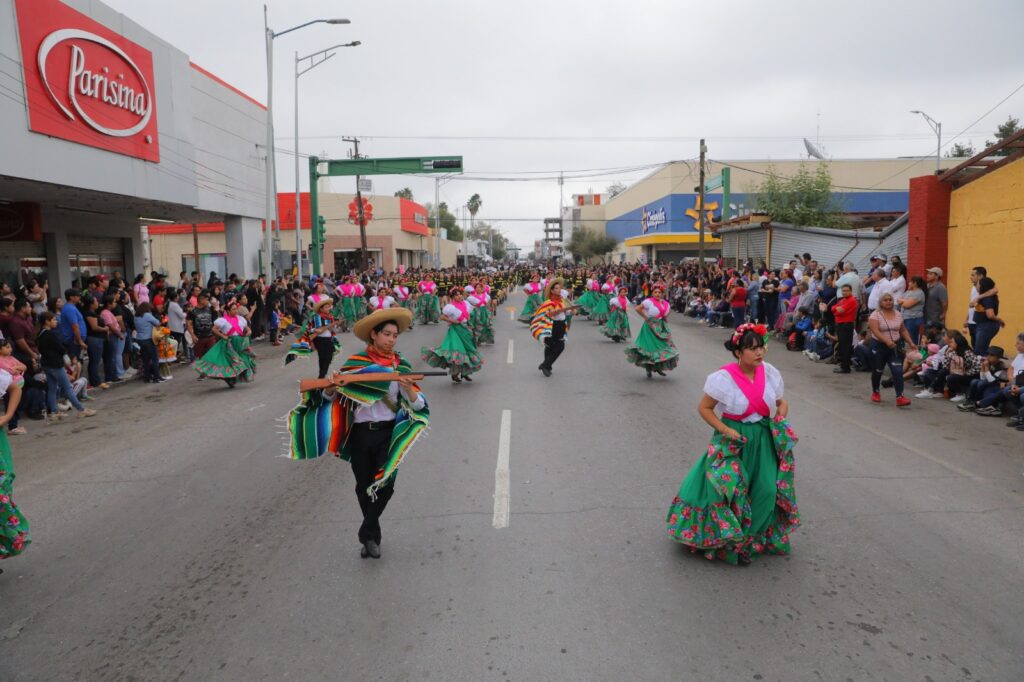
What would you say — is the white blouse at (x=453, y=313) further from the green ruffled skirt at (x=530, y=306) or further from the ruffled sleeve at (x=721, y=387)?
the green ruffled skirt at (x=530, y=306)

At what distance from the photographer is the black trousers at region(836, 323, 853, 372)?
1293cm

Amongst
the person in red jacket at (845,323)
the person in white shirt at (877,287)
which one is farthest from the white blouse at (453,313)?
the person in white shirt at (877,287)

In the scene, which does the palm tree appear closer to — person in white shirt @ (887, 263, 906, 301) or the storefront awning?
the storefront awning

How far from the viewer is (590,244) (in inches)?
3086

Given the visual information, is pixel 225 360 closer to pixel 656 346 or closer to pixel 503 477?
pixel 656 346

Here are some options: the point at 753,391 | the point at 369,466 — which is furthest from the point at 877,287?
the point at 369,466

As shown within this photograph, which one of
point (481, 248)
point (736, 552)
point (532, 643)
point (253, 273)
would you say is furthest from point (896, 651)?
point (481, 248)

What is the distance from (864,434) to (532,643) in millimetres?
6055

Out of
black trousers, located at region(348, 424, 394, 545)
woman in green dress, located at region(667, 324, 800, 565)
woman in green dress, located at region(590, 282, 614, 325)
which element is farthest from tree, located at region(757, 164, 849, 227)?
black trousers, located at region(348, 424, 394, 545)

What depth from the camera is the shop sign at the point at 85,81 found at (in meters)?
15.0

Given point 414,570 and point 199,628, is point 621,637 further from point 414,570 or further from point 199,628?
point 199,628

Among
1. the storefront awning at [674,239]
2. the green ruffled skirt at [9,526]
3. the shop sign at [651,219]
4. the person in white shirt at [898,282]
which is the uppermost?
the shop sign at [651,219]

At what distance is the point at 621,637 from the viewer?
12.6ft

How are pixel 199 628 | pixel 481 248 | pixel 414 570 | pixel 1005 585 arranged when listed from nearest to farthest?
pixel 199 628, pixel 1005 585, pixel 414 570, pixel 481 248
